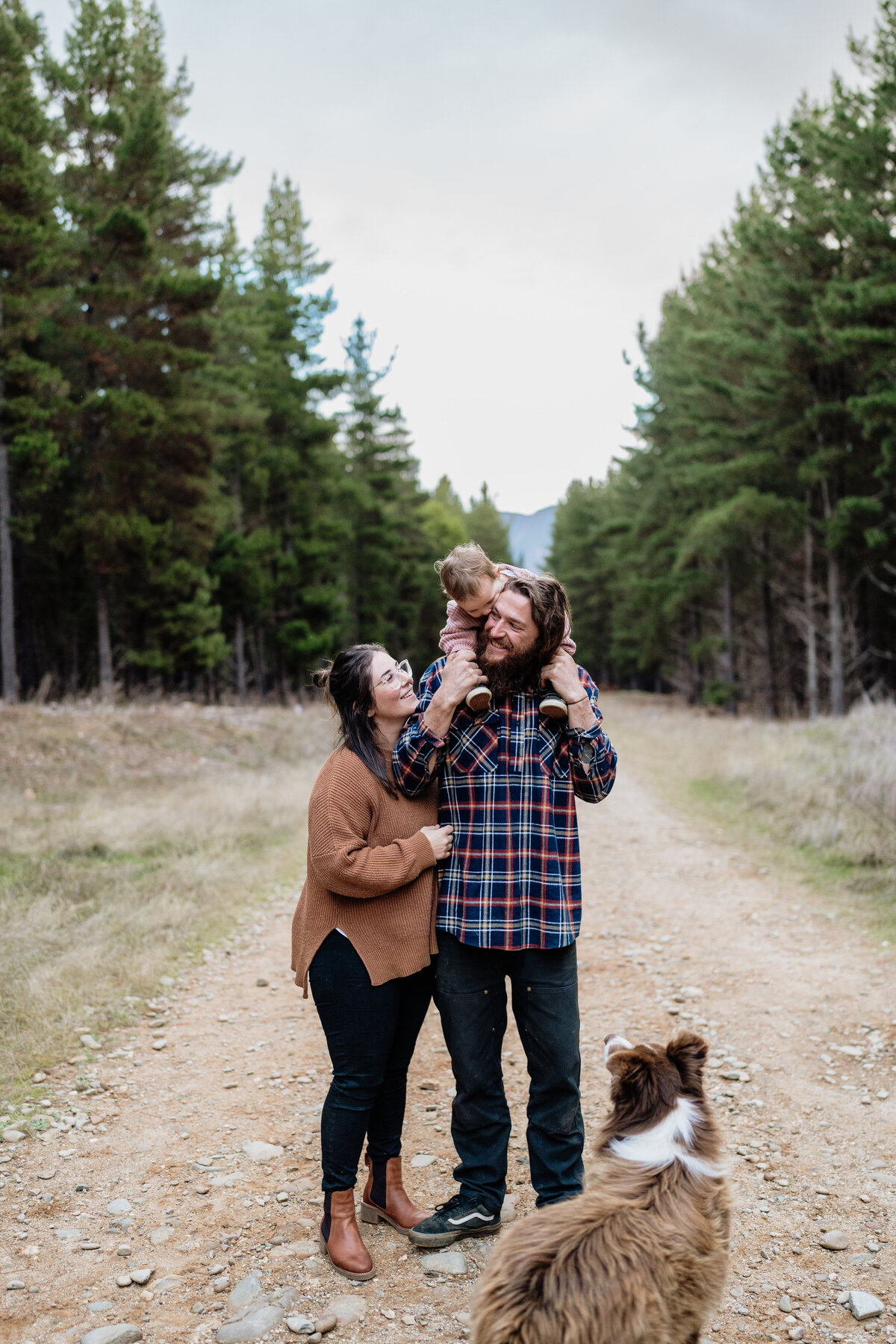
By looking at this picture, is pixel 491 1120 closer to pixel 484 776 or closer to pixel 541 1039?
pixel 541 1039

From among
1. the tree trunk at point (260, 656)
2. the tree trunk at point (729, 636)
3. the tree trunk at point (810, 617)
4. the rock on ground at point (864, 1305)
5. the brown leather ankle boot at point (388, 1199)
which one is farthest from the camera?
the tree trunk at point (260, 656)

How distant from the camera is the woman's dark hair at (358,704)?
10.0ft

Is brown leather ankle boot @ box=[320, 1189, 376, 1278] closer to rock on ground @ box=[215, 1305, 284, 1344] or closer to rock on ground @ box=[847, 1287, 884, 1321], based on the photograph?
rock on ground @ box=[215, 1305, 284, 1344]

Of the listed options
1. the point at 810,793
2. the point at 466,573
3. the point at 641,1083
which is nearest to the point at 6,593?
the point at 810,793

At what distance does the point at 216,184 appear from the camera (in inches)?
908

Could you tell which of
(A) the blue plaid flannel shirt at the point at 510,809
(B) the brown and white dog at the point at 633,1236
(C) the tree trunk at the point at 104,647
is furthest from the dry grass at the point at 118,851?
(B) the brown and white dog at the point at 633,1236

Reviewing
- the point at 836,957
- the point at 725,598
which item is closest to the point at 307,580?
the point at 725,598

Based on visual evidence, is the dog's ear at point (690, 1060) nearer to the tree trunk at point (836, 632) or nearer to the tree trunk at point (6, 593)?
the tree trunk at point (6, 593)

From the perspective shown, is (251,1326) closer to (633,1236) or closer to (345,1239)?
(345,1239)

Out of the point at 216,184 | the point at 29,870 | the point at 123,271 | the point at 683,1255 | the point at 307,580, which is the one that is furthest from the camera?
the point at 307,580

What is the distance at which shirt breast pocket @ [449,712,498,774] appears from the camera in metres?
3.01

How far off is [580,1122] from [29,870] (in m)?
6.21

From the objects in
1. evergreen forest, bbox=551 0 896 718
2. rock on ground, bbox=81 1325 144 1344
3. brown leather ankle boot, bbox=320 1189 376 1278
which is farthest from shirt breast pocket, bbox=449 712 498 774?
evergreen forest, bbox=551 0 896 718

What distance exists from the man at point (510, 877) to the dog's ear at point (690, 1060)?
23.8 inches
